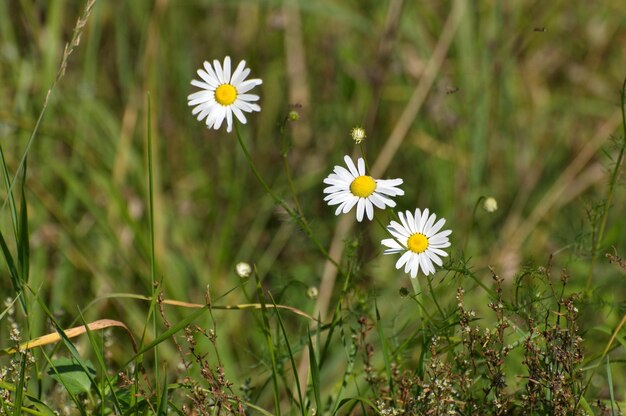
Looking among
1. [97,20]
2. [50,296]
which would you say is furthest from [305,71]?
[50,296]

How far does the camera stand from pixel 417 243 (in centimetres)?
139

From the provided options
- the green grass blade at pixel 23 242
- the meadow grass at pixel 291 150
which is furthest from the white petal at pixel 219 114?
the meadow grass at pixel 291 150

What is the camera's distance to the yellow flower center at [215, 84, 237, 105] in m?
1.54

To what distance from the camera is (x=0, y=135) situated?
2.66m

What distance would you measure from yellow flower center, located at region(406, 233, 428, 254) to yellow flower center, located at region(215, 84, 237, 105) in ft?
1.48

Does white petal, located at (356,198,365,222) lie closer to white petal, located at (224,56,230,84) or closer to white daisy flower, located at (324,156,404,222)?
white daisy flower, located at (324,156,404,222)

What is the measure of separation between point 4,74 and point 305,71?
3.80 ft

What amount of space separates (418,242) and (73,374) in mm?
673

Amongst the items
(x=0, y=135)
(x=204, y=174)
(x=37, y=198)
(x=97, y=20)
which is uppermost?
(x=97, y=20)

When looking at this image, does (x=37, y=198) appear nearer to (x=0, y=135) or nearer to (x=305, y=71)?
(x=0, y=135)

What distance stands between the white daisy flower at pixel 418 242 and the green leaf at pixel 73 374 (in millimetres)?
591

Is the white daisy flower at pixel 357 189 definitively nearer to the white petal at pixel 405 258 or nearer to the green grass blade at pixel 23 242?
the white petal at pixel 405 258

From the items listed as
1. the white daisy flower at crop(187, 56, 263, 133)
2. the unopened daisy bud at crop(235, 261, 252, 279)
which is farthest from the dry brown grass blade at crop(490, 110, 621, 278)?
the white daisy flower at crop(187, 56, 263, 133)

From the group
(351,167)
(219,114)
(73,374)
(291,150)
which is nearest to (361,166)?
(351,167)
